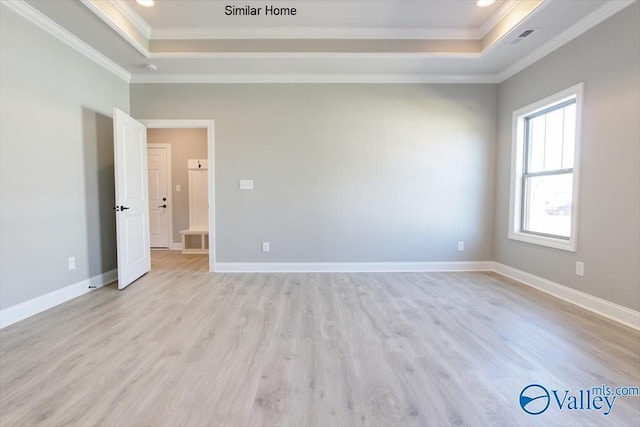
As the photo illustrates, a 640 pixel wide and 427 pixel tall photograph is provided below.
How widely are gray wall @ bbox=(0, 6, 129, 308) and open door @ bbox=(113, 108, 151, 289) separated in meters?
0.29

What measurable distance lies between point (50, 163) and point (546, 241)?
5.26 m

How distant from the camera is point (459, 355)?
1.87m

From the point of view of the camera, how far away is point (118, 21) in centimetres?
281

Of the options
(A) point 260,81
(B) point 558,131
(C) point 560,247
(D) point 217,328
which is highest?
(A) point 260,81

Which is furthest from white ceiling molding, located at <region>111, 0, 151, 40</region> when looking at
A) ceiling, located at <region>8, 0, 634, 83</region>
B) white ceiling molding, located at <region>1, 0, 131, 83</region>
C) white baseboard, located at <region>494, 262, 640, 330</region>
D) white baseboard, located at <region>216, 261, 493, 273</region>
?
white baseboard, located at <region>494, 262, 640, 330</region>

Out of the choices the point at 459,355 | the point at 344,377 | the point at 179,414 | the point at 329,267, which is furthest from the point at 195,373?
the point at 329,267

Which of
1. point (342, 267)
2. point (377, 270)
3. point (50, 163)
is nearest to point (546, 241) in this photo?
point (377, 270)

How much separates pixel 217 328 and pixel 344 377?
1.15 meters

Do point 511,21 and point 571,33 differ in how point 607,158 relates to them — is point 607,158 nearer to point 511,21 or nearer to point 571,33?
point 571,33

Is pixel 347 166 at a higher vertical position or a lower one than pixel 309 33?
lower

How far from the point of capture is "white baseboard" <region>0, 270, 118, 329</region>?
2295 millimetres

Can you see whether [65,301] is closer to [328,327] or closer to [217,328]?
[217,328]

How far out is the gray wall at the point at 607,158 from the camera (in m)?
2.31
